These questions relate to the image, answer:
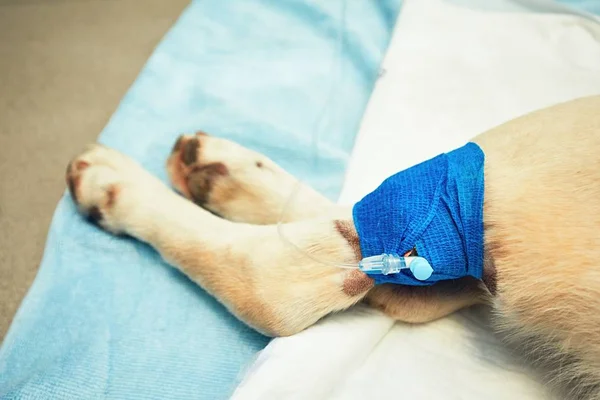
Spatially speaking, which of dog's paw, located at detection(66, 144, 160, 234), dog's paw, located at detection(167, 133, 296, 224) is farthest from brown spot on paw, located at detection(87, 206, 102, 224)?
dog's paw, located at detection(167, 133, 296, 224)

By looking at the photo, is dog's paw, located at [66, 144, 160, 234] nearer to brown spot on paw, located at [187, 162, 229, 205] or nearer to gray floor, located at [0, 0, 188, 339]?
brown spot on paw, located at [187, 162, 229, 205]

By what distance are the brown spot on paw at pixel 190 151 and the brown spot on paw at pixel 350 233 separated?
283mm

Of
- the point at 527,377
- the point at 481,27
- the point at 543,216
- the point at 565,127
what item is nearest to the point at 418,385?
the point at 527,377

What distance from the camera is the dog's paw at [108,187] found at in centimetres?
84

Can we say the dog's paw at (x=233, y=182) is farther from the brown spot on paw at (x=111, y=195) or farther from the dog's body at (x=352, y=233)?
the brown spot on paw at (x=111, y=195)

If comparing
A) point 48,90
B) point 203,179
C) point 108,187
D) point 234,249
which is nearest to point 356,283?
point 234,249

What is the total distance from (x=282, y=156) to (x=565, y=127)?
496mm

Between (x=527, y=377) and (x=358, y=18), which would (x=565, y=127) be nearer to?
(x=527, y=377)

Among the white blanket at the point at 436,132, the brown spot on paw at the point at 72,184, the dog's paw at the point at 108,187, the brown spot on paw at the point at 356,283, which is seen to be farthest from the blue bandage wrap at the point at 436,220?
the brown spot on paw at the point at 72,184

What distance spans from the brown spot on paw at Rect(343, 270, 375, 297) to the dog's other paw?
17 centimetres

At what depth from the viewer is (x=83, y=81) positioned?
59.6 inches

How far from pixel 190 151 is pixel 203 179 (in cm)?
6

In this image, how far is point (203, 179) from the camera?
85cm

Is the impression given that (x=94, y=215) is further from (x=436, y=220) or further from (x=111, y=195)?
(x=436, y=220)
